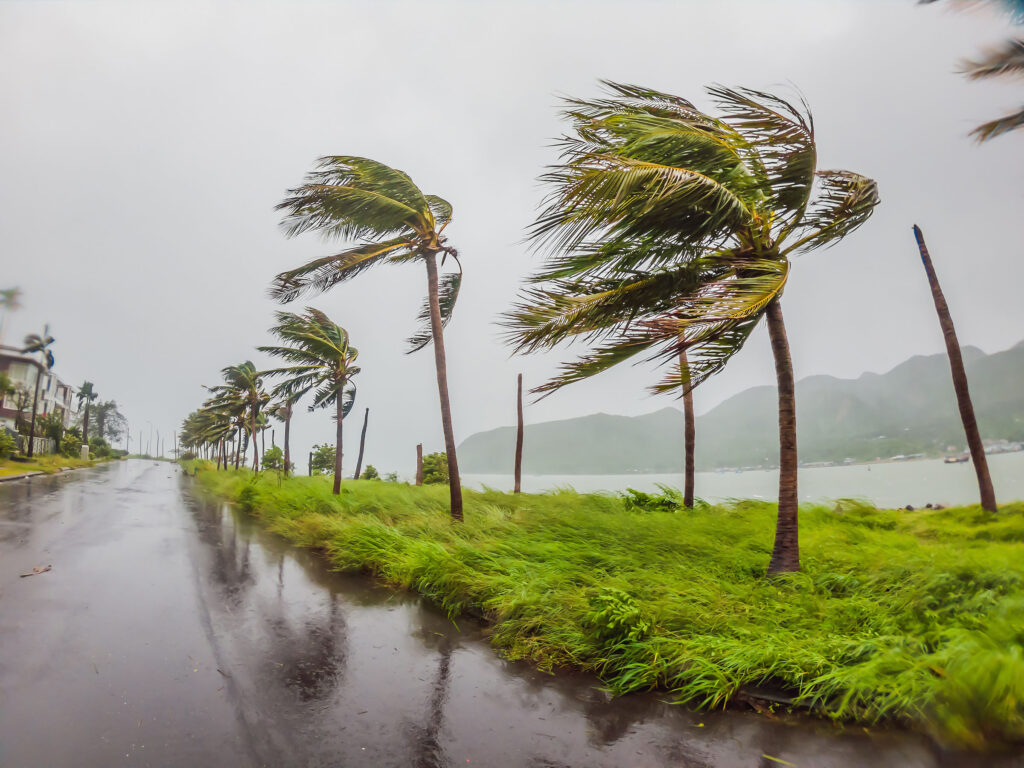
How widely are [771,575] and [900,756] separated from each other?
278cm

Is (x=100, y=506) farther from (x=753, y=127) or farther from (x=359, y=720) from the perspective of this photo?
(x=753, y=127)

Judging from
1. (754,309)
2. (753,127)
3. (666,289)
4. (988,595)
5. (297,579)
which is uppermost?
(753,127)

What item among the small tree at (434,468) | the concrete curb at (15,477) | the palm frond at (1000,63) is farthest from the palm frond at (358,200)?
the concrete curb at (15,477)

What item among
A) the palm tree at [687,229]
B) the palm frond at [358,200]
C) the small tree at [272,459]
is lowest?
the small tree at [272,459]

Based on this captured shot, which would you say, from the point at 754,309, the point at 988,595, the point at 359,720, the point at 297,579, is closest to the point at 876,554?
the point at 988,595

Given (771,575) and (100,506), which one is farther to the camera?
(100,506)

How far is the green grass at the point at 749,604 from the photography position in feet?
9.20

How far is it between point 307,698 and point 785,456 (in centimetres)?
557

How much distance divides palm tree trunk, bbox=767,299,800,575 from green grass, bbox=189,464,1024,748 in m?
0.32

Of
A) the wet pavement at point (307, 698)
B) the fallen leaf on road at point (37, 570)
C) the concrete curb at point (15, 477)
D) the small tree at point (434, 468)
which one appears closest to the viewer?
the wet pavement at point (307, 698)

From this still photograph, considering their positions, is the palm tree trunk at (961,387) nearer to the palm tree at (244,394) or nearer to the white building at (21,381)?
the palm tree at (244,394)

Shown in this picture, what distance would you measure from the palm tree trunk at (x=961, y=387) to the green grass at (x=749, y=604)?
161cm

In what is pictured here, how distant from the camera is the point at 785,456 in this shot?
18.3 ft

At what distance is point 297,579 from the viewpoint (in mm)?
6574
